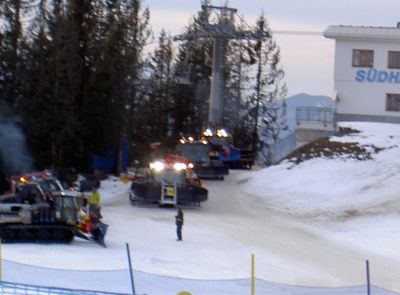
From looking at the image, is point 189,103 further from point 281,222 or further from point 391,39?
point 281,222

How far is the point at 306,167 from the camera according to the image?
154 feet

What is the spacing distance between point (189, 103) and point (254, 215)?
34471mm

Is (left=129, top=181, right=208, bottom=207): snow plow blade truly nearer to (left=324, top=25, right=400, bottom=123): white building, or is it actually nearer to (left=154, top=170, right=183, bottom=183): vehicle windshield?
(left=154, top=170, right=183, bottom=183): vehicle windshield

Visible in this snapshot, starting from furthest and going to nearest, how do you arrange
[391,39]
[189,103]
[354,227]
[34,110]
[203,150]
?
[189,103], [391,39], [203,150], [34,110], [354,227]

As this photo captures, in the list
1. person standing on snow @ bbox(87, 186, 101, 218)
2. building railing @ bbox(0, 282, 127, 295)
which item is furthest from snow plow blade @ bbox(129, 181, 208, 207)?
building railing @ bbox(0, 282, 127, 295)

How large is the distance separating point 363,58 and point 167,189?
24.1 m

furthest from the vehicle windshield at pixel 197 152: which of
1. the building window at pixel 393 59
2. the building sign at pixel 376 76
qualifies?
the building window at pixel 393 59

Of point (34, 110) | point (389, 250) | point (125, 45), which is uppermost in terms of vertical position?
point (125, 45)

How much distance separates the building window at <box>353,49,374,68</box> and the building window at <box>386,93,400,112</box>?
219cm

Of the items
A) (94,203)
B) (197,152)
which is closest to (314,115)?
(197,152)

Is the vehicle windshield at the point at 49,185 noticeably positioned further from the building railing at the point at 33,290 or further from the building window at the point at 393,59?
the building window at the point at 393,59

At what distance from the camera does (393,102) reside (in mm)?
58969

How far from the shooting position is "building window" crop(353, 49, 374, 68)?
5841 cm

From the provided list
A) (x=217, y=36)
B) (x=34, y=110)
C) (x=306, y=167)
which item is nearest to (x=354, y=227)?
(x=306, y=167)
